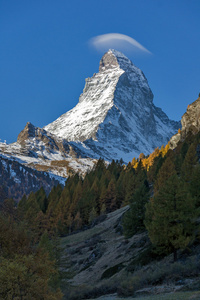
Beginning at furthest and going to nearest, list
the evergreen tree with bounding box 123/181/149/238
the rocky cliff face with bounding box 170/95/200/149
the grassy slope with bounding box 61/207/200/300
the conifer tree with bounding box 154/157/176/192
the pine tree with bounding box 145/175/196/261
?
the rocky cliff face with bounding box 170/95/200/149 < the conifer tree with bounding box 154/157/176/192 < the evergreen tree with bounding box 123/181/149/238 < the pine tree with bounding box 145/175/196/261 < the grassy slope with bounding box 61/207/200/300

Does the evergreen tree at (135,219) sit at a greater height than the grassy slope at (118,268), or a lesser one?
greater

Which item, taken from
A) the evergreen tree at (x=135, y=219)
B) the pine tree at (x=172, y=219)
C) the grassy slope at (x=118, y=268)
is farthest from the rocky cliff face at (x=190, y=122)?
the pine tree at (x=172, y=219)

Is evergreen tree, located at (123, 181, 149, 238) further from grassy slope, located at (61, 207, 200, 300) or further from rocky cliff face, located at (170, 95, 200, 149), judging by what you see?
rocky cliff face, located at (170, 95, 200, 149)

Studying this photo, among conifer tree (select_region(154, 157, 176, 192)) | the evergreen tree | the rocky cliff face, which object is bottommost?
the evergreen tree

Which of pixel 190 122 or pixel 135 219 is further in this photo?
pixel 190 122

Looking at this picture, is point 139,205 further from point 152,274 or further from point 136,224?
point 152,274

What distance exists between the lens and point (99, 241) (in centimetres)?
5334

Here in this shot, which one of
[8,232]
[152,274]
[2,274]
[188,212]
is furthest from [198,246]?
[2,274]

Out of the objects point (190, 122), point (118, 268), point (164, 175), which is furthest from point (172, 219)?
point (190, 122)

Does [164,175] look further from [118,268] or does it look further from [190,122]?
[190,122]

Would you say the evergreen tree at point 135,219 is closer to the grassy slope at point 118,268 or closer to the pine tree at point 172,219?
A: the grassy slope at point 118,268

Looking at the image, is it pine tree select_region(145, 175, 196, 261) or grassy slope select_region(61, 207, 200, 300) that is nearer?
grassy slope select_region(61, 207, 200, 300)

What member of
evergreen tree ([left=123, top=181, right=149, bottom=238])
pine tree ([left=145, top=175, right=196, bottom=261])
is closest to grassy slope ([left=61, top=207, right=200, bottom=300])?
evergreen tree ([left=123, top=181, right=149, bottom=238])

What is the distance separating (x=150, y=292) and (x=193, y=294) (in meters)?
4.59
